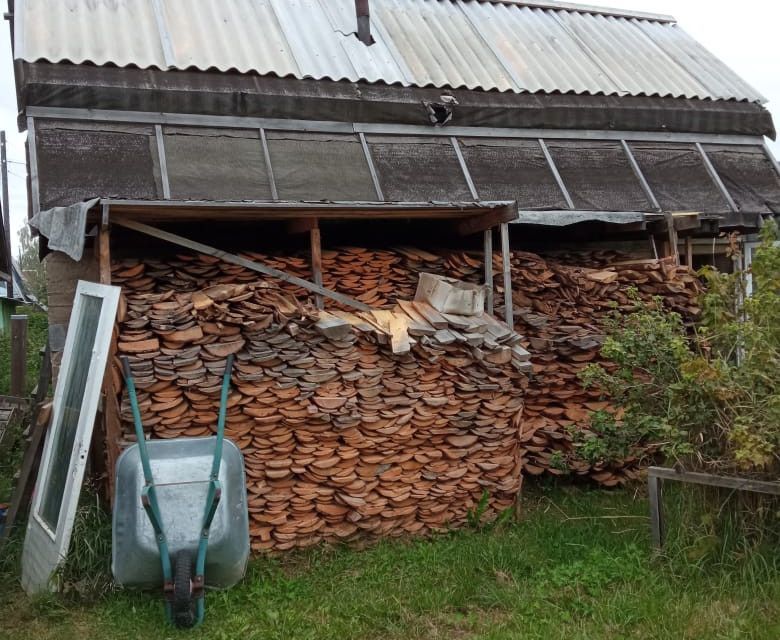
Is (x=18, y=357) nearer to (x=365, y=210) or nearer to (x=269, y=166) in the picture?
(x=269, y=166)

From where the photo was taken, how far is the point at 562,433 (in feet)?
24.1

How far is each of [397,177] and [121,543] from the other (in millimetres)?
4866

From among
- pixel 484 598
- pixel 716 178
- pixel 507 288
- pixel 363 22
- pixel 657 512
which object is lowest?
→ pixel 484 598

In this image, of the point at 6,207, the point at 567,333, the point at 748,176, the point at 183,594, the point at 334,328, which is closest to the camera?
the point at 183,594

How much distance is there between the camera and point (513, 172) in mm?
8789

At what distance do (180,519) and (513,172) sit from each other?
5612mm

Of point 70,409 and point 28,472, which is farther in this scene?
point 28,472

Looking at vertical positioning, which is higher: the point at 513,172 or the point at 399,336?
the point at 513,172

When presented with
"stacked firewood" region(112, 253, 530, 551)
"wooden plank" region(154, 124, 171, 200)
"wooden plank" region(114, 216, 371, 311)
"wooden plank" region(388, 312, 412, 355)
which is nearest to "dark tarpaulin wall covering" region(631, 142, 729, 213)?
"stacked firewood" region(112, 253, 530, 551)

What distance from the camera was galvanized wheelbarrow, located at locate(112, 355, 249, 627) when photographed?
4.63m

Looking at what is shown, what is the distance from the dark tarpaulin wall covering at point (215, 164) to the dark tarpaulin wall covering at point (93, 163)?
204 millimetres

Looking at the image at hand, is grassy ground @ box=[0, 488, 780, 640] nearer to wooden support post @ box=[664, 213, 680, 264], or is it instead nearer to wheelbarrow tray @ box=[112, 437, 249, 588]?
wheelbarrow tray @ box=[112, 437, 249, 588]

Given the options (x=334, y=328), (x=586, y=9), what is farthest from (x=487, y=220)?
(x=586, y=9)

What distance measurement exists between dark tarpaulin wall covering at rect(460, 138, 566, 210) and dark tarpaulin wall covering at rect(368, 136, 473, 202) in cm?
22
